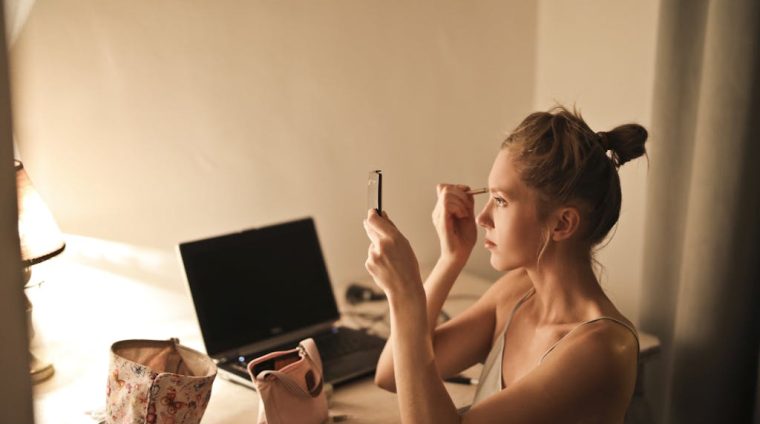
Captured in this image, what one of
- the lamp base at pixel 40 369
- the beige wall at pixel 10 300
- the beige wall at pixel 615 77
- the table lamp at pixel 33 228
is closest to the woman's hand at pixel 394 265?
the beige wall at pixel 10 300

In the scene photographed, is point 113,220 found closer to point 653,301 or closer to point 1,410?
point 1,410

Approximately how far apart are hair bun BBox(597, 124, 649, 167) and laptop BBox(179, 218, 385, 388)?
0.60 meters

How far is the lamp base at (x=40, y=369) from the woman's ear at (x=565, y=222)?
93cm

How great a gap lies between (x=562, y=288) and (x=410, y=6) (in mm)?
912

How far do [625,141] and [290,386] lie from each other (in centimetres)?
62

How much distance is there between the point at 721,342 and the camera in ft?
4.70

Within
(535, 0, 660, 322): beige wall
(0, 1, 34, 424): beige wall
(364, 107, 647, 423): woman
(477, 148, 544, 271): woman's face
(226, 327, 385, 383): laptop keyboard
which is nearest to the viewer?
(0, 1, 34, 424): beige wall

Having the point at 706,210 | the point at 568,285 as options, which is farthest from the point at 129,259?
the point at 706,210

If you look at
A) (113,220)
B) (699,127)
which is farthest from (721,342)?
(113,220)

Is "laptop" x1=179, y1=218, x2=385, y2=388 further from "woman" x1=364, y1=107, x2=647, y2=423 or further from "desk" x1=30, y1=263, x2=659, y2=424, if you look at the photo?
"woman" x1=364, y1=107, x2=647, y2=423

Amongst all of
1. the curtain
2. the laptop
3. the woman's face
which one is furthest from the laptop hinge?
the curtain

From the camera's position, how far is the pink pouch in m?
1.10

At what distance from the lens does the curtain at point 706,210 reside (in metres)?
1.34

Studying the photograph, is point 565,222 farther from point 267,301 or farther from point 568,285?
point 267,301
